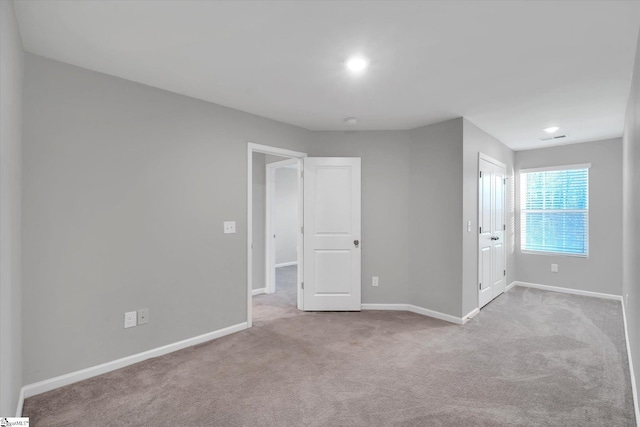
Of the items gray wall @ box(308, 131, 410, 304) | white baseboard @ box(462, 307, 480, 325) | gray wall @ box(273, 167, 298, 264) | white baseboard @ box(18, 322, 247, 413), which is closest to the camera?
white baseboard @ box(18, 322, 247, 413)

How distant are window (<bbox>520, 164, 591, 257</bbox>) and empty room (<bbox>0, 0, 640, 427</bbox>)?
482mm

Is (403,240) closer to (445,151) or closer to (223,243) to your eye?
(445,151)

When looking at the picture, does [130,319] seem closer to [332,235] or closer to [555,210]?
[332,235]

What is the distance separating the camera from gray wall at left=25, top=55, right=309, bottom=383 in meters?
2.32

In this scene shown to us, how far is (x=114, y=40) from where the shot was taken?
2.13 m

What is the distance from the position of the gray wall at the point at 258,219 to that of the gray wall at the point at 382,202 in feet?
3.94

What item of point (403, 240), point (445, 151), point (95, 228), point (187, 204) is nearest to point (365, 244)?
point (403, 240)

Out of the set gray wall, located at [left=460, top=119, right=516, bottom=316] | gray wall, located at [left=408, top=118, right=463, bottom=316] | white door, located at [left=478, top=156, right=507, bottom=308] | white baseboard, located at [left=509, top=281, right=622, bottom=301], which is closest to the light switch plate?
gray wall, located at [left=408, top=118, right=463, bottom=316]

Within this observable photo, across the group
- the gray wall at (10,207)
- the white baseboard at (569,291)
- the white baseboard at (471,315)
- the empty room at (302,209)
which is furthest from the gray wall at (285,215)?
→ the gray wall at (10,207)

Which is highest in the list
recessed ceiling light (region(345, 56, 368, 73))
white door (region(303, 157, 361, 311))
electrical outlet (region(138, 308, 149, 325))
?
recessed ceiling light (region(345, 56, 368, 73))

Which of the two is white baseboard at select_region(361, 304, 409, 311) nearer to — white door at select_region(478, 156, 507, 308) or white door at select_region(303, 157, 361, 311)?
white door at select_region(303, 157, 361, 311)

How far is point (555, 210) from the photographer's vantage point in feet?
17.5

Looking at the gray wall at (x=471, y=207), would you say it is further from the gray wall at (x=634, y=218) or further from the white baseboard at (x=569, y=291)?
the white baseboard at (x=569, y=291)

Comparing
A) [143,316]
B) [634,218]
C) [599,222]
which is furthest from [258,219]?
[599,222]
